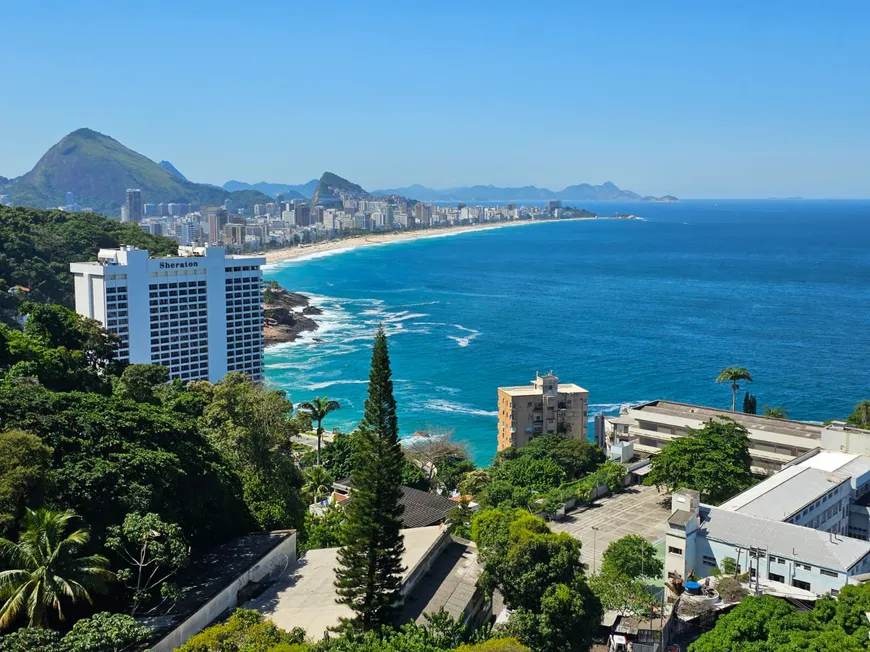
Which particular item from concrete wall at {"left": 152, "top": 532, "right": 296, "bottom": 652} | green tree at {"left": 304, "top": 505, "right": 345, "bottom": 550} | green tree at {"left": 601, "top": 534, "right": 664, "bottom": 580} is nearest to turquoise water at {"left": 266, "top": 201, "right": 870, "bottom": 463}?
green tree at {"left": 304, "top": 505, "right": 345, "bottom": 550}

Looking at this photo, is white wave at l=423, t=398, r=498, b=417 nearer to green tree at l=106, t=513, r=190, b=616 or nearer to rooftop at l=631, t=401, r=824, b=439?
rooftop at l=631, t=401, r=824, b=439

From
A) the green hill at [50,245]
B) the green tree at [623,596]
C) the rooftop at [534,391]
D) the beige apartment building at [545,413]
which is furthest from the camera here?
A: the green hill at [50,245]

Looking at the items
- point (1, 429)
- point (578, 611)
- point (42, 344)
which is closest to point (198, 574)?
point (1, 429)

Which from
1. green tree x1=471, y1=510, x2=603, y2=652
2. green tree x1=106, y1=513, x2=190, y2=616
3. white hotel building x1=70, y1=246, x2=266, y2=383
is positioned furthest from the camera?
white hotel building x1=70, y1=246, x2=266, y2=383

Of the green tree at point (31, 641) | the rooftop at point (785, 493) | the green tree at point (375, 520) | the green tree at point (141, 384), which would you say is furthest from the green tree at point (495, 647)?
the green tree at point (141, 384)

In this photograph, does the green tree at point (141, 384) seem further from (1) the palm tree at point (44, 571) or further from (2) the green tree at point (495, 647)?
(2) the green tree at point (495, 647)

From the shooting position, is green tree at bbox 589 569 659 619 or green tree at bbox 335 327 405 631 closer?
green tree at bbox 335 327 405 631
